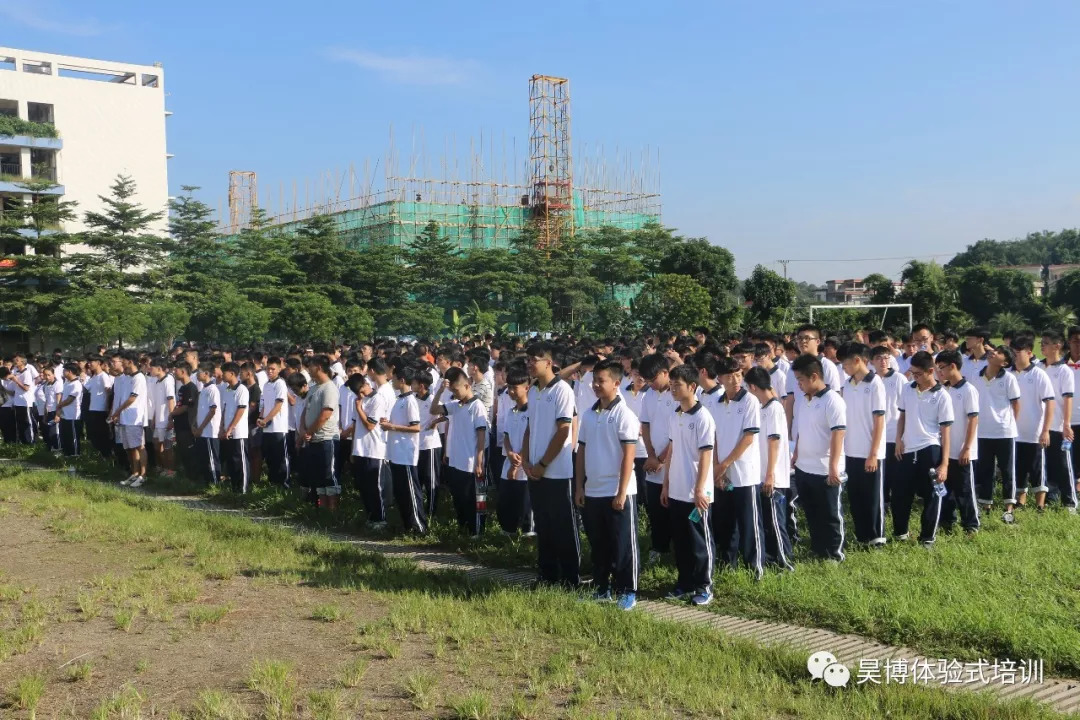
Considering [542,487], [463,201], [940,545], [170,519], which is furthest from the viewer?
[463,201]

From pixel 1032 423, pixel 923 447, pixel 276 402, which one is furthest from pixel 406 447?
pixel 1032 423

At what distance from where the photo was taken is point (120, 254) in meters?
35.8

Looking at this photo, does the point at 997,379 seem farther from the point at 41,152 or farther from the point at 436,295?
the point at 41,152

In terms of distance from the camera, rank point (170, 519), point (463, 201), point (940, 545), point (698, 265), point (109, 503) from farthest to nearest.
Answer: point (463, 201) < point (698, 265) < point (109, 503) < point (170, 519) < point (940, 545)

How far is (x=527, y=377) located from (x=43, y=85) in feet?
152

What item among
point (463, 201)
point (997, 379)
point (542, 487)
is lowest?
point (542, 487)

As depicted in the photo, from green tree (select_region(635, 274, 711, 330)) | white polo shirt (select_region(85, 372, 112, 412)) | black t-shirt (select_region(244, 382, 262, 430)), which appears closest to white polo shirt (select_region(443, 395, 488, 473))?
black t-shirt (select_region(244, 382, 262, 430))

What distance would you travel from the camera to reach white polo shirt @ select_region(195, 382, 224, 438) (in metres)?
11.1

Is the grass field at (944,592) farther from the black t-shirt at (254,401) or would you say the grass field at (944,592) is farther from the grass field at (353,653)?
the black t-shirt at (254,401)

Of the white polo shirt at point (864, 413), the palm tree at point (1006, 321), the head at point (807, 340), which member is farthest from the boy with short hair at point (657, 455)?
the palm tree at point (1006, 321)

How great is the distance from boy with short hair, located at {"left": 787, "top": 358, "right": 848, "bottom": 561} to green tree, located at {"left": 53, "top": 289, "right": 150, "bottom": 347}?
29.0 meters

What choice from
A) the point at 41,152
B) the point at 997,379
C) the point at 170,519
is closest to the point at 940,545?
the point at 997,379

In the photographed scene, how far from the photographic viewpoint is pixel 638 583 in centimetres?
660

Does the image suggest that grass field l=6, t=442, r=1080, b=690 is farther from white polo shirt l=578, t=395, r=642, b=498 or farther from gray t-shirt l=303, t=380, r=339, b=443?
gray t-shirt l=303, t=380, r=339, b=443
